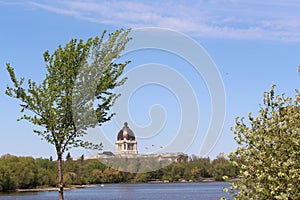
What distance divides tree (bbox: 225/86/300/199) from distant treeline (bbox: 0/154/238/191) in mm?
92381

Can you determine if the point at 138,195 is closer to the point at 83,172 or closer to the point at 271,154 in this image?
the point at 83,172

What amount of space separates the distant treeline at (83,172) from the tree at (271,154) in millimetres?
92381

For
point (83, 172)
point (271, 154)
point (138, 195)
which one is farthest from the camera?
point (83, 172)

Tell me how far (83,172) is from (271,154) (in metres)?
144

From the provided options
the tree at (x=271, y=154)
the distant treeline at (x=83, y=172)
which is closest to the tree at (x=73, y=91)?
the tree at (x=271, y=154)

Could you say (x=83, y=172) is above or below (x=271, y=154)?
above

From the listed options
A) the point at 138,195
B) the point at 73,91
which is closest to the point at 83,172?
the point at 138,195

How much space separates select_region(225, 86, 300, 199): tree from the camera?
13.0 meters

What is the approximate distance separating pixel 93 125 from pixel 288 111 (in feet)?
37.5

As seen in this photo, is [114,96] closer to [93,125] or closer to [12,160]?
[93,125]

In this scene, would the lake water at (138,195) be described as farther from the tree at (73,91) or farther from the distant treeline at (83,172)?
the tree at (73,91)

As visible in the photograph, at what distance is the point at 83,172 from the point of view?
15450 centimetres

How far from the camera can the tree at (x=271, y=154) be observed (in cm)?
1299

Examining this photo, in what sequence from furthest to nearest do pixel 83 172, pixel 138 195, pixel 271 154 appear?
1. pixel 83 172
2. pixel 138 195
3. pixel 271 154
